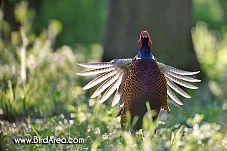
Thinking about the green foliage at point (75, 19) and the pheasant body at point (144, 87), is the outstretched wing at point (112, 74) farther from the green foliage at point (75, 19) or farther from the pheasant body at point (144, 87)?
the green foliage at point (75, 19)

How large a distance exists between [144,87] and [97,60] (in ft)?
16.9

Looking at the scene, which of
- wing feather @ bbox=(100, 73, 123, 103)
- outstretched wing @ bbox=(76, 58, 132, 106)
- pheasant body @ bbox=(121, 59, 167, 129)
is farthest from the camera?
wing feather @ bbox=(100, 73, 123, 103)

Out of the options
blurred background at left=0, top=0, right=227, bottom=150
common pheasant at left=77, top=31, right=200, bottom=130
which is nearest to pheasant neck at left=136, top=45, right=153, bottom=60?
common pheasant at left=77, top=31, right=200, bottom=130

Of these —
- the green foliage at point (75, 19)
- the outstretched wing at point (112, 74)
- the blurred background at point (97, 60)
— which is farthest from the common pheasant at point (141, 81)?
the green foliage at point (75, 19)

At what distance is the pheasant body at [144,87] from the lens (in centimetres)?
510

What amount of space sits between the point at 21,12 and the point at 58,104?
2.17 metres

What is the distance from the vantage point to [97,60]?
33.6 ft

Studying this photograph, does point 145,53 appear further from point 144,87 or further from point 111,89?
point 111,89

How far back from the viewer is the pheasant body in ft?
16.7

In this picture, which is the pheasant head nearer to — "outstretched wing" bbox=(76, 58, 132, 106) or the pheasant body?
the pheasant body

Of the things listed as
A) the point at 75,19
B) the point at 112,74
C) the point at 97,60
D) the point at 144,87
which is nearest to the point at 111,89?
the point at 112,74

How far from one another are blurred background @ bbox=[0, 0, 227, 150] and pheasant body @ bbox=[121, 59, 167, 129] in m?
0.28

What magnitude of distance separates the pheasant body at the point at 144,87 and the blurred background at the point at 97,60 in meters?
0.28

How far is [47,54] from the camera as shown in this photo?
823 centimetres
